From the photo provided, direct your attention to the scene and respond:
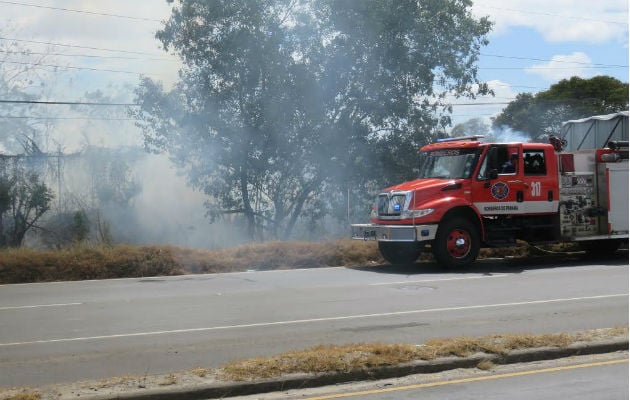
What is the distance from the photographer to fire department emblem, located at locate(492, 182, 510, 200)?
15492 mm

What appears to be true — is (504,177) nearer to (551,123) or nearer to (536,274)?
(536,274)

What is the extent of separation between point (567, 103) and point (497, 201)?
29.8 metres

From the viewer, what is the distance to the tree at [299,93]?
2448 cm

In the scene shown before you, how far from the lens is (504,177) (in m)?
15.6

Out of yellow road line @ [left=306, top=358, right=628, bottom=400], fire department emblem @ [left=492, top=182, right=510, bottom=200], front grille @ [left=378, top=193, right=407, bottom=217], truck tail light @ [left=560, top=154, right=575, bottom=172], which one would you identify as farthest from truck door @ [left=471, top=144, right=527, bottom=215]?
yellow road line @ [left=306, top=358, right=628, bottom=400]

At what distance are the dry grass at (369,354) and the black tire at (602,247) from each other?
10.9 meters

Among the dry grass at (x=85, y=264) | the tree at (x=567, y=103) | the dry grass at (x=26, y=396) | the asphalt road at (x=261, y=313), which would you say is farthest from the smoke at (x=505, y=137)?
the dry grass at (x=26, y=396)

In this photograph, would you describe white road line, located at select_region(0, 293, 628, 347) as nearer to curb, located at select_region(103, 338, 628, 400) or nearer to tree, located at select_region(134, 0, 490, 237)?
curb, located at select_region(103, 338, 628, 400)

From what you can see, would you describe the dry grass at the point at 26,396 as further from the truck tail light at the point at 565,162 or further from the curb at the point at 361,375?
the truck tail light at the point at 565,162

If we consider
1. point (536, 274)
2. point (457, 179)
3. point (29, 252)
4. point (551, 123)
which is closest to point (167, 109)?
point (29, 252)

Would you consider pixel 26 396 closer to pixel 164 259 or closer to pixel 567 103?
pixel 164 259

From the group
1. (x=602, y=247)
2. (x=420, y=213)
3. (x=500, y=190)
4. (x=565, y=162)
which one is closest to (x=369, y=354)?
(x=420, y=213)

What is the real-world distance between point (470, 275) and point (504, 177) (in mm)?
2481

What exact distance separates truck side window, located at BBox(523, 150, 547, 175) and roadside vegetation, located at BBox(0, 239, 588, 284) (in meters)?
2.71
